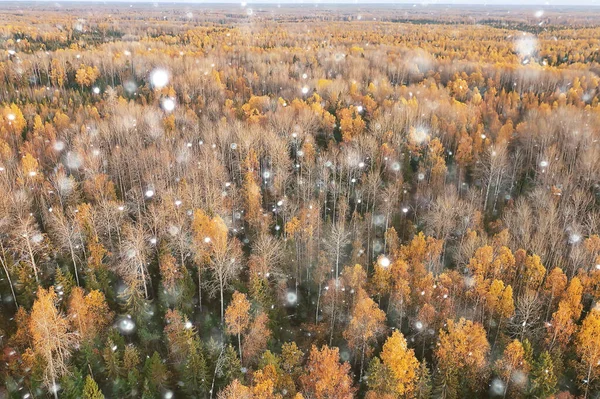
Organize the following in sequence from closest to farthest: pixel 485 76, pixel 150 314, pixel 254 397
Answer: pixel 254 397, pixel 150 314, pixel 485 76

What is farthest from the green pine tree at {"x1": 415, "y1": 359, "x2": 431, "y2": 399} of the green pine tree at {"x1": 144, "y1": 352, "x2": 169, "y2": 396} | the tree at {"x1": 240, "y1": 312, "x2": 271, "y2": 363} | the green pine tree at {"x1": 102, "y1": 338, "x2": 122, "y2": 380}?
the green pine tree at {"x1": 102, "y1": 338, "x2": 122, "y2": 380}

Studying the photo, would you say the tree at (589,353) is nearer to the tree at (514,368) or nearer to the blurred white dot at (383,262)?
the tree at (514,368)

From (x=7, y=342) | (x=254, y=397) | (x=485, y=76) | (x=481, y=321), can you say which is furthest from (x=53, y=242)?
(x=485, y=76)

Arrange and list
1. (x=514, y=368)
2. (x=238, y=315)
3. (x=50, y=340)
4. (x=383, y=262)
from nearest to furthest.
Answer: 1. (x=50, y=340)
2. (x=514, y=368)
3. (x=238, y=315)
4. (x=383, y=262)

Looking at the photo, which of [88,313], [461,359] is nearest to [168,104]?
[88,313]

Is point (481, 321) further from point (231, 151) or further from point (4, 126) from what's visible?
point (4, 126)

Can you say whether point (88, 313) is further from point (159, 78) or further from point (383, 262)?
point (159, 78)

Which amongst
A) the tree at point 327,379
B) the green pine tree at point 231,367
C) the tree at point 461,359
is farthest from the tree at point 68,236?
the tree at point 461,359
